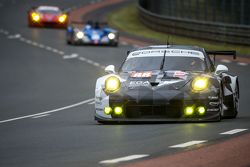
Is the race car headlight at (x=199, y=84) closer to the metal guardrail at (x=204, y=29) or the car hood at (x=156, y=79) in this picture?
the car hood at (x=156, y=79)

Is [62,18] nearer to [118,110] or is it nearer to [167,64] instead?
[167,64]

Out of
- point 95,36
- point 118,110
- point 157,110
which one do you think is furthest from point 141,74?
point 95,36

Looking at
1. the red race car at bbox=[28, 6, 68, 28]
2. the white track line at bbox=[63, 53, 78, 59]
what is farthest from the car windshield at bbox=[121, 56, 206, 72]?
the red race car at bbox=[28, 6, 68, 28]

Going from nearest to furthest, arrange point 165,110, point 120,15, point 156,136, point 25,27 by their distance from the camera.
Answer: point 156,136
point 165,110
point 25,27
point 120,15

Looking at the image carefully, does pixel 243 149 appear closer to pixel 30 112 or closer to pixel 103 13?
pixel 30 112

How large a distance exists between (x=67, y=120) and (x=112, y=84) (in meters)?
2.49

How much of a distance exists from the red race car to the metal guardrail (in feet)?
16.5

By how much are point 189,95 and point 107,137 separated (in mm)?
2109

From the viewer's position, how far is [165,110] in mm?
14984

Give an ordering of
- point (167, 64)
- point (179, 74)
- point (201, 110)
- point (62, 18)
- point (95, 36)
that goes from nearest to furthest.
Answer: point (201, 110) < point (179, 74) < point (167, 64) < point (95, 36) < point (62, 18)

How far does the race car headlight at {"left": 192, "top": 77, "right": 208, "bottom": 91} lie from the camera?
15.2 metres

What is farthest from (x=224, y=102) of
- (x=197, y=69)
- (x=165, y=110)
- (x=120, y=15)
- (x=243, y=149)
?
(x=120, y=15)

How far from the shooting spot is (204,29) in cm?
4106

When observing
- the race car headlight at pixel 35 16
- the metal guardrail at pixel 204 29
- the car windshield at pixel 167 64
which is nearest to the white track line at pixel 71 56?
the metal guardrail at pixel 204 29
